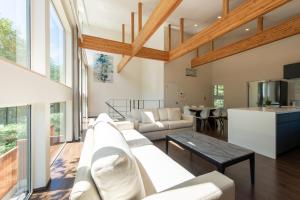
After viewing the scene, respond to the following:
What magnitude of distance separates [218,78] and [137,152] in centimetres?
702

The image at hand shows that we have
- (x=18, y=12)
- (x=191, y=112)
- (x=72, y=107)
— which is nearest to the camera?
(x=18, y=12)

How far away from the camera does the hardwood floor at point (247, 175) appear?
1.89 meters

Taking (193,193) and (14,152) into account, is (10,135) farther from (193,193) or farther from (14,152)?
(193,193)

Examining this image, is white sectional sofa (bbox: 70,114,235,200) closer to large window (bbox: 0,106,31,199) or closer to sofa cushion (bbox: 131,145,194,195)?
sofa cushion (bbox: 131,145,194,195)

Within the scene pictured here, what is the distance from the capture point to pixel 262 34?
4.44m

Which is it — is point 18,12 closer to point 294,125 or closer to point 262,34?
point 294,125

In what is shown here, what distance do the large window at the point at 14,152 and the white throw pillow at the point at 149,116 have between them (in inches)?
118

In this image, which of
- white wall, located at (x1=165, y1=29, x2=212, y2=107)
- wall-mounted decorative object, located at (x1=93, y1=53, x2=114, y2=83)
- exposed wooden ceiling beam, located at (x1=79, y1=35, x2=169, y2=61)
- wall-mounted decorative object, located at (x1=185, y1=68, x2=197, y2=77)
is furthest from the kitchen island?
Result: wall-mounted decorative object, located at (x1=93, y1=53, x2=114, y2=83)

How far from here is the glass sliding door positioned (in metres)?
3.05

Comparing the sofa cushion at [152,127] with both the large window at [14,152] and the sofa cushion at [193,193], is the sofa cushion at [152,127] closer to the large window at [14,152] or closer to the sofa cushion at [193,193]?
the large window at [14,152]

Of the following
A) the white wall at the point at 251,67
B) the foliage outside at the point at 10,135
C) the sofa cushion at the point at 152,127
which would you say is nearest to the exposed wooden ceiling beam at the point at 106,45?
the sofa cushion at the point at 152,127

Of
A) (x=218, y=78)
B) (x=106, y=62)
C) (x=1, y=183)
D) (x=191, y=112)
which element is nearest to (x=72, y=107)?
(x=1, y=183)

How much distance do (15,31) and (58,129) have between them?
8.04ft

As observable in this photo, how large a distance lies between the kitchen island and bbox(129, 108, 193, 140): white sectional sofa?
1.49 m
